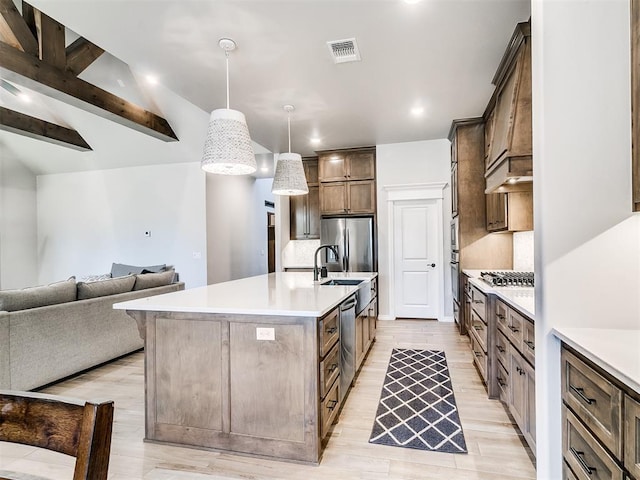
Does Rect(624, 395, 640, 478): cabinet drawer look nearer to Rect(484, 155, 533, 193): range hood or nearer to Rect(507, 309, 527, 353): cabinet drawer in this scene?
Rect(507, 309, 527, 353): cabinet drawer

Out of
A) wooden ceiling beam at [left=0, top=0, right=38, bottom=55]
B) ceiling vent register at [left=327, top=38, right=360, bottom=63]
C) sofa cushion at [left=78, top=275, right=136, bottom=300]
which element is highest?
wooden ceiling beam at [left=0, top=0, right=38, bottom=55]

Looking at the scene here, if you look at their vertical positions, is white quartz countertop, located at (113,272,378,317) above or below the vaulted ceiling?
below

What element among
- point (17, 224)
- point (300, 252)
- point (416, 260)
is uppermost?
point (17, 224)

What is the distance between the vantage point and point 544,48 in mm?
1529

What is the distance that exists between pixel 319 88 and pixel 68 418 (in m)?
3.49

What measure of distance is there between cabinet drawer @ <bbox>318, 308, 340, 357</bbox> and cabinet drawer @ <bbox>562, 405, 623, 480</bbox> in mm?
1187

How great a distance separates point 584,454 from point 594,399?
27 centimetres

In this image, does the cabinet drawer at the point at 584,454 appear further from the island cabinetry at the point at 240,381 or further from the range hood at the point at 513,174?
the range hood at the point at 513,174

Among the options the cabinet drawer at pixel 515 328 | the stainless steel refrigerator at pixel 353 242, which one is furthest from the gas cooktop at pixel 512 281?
the stainless steel refrigerator at pixel 353 242

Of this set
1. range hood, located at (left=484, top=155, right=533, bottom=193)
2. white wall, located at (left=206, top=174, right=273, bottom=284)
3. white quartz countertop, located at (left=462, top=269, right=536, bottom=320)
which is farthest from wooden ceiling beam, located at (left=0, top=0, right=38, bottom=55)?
white quartz countertop, located at (left=462, top=269, right=536, bottom=320)

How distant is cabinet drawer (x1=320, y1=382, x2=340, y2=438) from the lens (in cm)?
209

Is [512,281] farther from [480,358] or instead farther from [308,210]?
[308,210]

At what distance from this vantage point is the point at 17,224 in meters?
7.48

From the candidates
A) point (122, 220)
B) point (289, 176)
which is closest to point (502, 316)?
point (289, 176)
